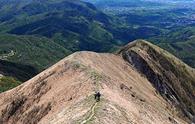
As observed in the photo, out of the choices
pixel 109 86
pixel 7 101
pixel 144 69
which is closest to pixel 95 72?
pixel 109 86

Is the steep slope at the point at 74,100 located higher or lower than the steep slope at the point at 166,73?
higher

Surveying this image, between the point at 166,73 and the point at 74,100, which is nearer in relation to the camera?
the point at 74,100

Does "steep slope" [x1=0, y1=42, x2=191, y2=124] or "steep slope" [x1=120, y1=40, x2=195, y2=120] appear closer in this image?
"steep slope" [x1=0, y1=42, x2=191, y2=124]

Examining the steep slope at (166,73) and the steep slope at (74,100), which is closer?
the steep slope at (74,100)

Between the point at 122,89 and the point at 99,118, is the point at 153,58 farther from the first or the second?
the point at 99,118
